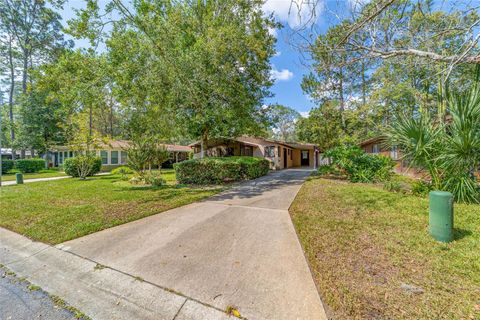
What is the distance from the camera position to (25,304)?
2.46 metres

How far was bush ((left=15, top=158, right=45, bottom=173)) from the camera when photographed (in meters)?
18.8

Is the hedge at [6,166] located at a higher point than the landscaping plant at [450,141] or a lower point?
lower

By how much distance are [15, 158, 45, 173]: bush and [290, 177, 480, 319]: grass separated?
2501cm

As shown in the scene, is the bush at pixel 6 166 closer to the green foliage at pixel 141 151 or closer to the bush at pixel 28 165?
the bush at pixel 28 165

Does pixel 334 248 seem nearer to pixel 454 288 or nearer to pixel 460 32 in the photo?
pixel 454 288

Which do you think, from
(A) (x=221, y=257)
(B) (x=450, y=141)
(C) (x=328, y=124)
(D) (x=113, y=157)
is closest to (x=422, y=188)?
(B) (x=450, y=141)

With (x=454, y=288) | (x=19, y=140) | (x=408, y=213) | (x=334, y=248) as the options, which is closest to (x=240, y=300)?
(x=334, y=248)

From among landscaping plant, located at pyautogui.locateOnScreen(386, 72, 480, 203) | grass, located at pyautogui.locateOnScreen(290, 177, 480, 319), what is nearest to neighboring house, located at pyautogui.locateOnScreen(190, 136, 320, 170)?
landscaping plant, located at pyautogui.locateOnScreen(386, 72, 480, 203)

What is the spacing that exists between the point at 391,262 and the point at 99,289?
4.07 m

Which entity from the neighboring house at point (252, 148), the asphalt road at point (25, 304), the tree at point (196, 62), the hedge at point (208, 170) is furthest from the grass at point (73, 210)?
the neighboring house at point (252, 148)

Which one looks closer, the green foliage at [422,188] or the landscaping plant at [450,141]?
the landscaping plant at [450,141]

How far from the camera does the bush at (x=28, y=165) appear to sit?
61.6ft

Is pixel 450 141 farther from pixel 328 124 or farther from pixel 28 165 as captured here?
pixel 28 165

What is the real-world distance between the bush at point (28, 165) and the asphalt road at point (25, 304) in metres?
22.8
